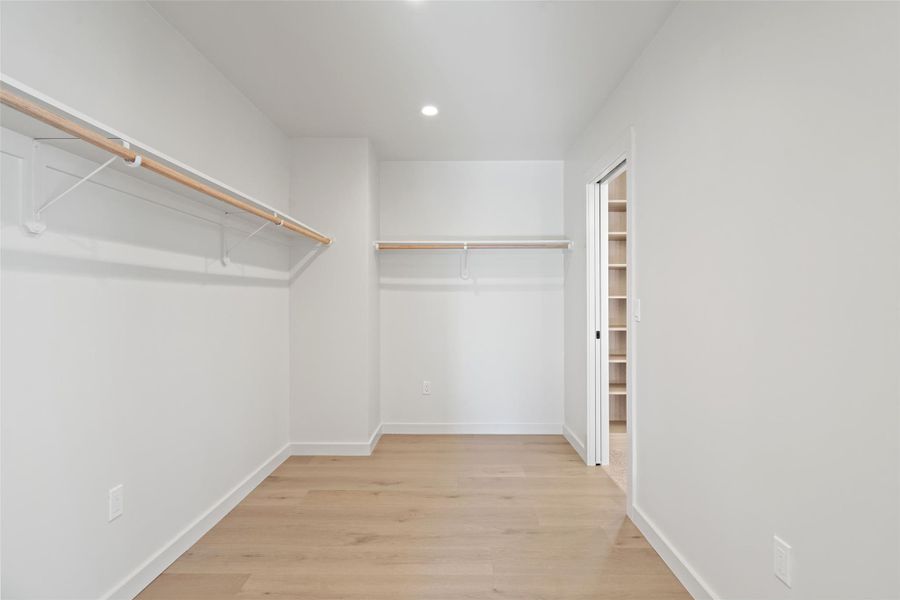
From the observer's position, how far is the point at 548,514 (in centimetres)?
243

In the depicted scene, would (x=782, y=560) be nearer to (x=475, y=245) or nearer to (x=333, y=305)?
(x=475, y=245)

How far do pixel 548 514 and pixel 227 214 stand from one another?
8.00 ft

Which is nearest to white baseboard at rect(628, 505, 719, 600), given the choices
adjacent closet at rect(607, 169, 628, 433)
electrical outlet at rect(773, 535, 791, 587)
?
electrical outlet at rect(773, 535, 791, 587)

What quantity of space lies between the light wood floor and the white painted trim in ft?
0.13

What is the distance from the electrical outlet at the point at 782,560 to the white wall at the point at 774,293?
0.03 meters

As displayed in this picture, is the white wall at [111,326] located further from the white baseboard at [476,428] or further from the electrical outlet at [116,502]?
the white baseboard at [476,428]

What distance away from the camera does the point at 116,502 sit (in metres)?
1.63

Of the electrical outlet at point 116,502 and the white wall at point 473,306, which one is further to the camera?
the white wall at point 473,306

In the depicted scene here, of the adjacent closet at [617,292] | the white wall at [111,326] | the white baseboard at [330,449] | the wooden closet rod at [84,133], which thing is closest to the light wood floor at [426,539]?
the white baseboard at [330,449]

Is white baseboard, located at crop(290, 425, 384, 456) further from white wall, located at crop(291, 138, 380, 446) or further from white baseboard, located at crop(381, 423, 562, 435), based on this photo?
white baseboard, located at crop(381, 423, 562, 435)

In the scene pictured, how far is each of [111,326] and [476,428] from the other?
9.56ft

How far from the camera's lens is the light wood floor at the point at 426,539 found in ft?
5.95

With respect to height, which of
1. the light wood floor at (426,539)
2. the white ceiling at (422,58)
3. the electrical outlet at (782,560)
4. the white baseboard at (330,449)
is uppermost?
the white ceiling at (422,58)

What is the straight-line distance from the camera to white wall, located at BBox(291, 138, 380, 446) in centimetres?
334
